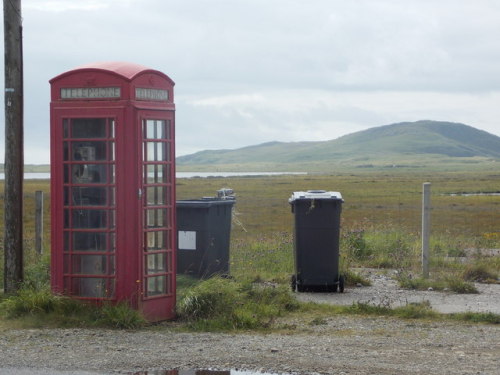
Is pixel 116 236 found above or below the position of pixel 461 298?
above

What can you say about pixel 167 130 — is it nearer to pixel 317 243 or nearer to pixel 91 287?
pixel 91 287

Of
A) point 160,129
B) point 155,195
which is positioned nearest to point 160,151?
point 160,129

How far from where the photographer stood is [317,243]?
43.7 ft

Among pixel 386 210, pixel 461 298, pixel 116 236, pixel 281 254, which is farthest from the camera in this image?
pixel 386 210

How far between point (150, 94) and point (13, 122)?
2.02 meters

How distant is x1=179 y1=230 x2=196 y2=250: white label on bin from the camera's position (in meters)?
13.1

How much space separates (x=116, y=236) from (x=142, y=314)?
3.12 feet

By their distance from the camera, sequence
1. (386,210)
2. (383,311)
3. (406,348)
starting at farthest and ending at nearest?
(386,210)
(383,311)
(406,348)

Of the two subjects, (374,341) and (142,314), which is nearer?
(374,341)

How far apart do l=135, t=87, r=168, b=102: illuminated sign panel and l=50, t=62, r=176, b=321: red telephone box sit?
0.01 meters

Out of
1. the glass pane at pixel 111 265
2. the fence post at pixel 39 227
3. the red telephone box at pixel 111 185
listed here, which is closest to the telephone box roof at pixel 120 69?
the red telephone box at pixel 111 185

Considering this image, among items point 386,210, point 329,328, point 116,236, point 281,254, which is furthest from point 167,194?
point 386,210

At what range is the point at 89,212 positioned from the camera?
1002 cm

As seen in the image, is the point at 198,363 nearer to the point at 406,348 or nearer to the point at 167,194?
the point at 406,348
